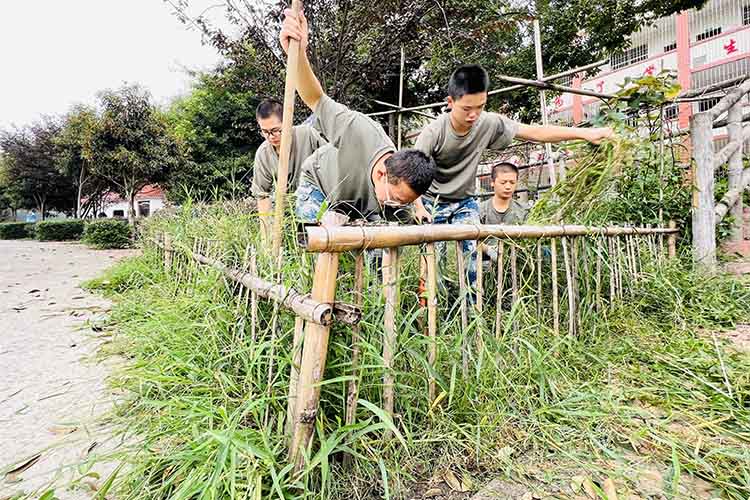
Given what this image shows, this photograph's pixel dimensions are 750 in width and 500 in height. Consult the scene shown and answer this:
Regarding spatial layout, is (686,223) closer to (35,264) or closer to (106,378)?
(106,378)

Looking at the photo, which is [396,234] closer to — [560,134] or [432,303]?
[432,303]

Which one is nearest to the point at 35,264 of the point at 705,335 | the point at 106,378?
the point at 106,378

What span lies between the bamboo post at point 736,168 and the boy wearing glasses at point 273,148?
12.1 feet

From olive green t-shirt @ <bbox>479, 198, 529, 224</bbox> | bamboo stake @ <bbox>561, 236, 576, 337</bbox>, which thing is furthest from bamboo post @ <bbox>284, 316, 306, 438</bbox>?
olive green t-shirt @ <bbox>479, 198, 529, 224</bbox>

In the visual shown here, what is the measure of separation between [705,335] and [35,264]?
33.5 feet

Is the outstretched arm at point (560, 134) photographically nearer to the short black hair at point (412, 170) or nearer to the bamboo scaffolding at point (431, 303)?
the short black hair at point (412, 170)

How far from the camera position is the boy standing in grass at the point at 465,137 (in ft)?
8.04

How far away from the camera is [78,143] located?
619 inches

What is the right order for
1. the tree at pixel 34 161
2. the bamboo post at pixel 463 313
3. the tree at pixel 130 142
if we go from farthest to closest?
the tree at pixel 34 161 → the tree at pixel 130 142 → the bamboo post at pixel 463 313

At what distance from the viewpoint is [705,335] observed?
2420 mm

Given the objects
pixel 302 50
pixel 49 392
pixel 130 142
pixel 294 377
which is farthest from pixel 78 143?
pixel 294 377

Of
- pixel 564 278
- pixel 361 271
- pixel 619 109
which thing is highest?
pixel 619 109

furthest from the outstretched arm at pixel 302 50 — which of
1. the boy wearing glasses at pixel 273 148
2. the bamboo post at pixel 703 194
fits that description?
the bamboo post at pixel 703 194

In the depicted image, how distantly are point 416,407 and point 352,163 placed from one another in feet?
4.43
